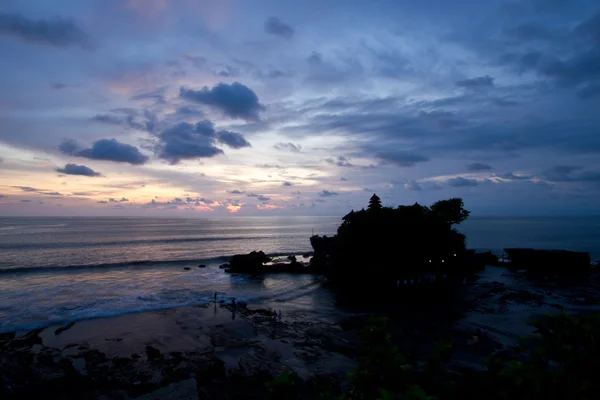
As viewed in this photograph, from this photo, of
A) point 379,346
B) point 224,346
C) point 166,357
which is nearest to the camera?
point 379,346

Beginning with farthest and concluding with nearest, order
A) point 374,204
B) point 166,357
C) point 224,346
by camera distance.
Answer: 1. point 374,204
2. point 224,346
3. point 166,357

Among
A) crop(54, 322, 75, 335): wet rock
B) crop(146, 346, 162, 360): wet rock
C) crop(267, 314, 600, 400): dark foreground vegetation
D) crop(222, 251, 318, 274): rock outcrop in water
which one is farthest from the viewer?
crop(222, 251, 318, 274): rock outcrop in water

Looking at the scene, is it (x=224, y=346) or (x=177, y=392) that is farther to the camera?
(x=224, y=346)

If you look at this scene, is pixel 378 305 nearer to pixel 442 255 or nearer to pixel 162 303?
pixel 442 255

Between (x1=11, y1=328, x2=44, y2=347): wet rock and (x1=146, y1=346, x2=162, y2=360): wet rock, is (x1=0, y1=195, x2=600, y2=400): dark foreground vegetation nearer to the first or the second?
(x1=146, y1=346, x2=162, y2=360): wet rock

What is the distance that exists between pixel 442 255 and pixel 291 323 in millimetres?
29031

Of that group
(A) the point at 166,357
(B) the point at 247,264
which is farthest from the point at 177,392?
(B) the point at 247,264

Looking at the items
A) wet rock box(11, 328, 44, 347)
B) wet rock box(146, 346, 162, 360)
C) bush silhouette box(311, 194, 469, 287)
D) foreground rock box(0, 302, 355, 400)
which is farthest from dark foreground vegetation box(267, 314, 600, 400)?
bush silhouette box(311, 194, 469, 287)

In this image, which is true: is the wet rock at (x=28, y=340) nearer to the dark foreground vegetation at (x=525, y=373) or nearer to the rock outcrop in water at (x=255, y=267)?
the dark foreground vegetation at (x=525, y=373)

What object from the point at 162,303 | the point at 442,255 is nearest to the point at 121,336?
the point at 162,303

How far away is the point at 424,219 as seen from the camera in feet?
160

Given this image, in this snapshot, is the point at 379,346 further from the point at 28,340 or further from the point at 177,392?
the point at 28,340

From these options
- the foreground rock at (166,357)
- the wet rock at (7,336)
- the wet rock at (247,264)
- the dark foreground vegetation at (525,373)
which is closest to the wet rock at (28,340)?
the foreground rock at (166,357)

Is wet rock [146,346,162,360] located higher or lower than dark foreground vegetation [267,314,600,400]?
lower
